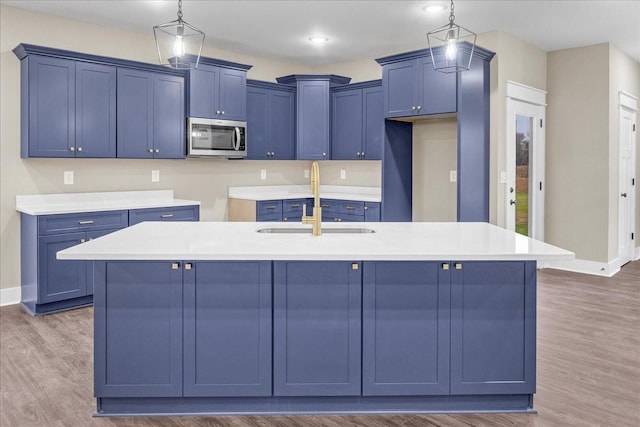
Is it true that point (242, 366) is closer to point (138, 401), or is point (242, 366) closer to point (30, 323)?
point (138, 401)

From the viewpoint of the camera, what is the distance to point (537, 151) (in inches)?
243

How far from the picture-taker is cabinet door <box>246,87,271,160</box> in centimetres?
612

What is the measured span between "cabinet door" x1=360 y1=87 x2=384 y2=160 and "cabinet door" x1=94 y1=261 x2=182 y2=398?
3.95 meters

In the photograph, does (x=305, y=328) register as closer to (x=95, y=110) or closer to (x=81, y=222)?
(x=81, y=222)

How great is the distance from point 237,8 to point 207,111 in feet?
4.15

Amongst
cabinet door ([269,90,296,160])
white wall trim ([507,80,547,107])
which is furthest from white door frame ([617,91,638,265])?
cabinet door ([269,90,296,160])

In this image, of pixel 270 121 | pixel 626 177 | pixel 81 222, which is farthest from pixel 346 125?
pixel 626 177

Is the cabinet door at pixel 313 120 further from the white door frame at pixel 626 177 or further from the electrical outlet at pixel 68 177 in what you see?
the white door frame at pixel 626 177

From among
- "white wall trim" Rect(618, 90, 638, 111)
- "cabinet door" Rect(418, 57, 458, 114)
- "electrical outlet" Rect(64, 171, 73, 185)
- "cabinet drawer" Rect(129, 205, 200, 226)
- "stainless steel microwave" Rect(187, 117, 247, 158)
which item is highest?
"white wall trim" Rect(618, 90, 638, 111)

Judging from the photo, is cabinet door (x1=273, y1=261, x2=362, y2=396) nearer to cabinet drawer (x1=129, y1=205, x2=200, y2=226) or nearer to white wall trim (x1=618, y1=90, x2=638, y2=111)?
cabinet drawer (x1=129, y1=205, x2=200, y2=226)

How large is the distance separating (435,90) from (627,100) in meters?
2.99

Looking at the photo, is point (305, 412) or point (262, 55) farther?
point (262, 55)

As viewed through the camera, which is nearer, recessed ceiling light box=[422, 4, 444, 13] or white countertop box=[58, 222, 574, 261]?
white countertop box=[58, 222, 574, 261]

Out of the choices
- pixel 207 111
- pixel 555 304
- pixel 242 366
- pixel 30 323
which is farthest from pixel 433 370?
pixel 207 111
